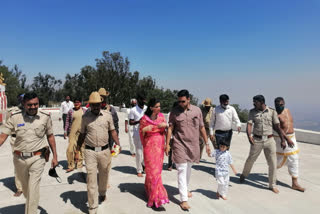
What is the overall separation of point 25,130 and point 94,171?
→ 3.67 ft

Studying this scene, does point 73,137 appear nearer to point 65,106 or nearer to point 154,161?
point 154,161

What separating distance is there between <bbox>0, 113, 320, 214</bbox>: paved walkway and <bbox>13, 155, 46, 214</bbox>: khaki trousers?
1.98 feet

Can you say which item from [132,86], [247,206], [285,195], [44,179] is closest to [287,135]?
[285,195]

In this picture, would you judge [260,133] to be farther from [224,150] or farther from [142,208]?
[142,208]

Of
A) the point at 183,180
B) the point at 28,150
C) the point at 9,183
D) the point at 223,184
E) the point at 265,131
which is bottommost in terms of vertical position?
the point at 9,183

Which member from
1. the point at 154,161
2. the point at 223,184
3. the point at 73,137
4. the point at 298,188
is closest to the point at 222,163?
the point at 223,184

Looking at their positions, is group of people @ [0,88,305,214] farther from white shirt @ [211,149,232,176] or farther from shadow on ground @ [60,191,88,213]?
shadow on ground @ [60,191,88,213]

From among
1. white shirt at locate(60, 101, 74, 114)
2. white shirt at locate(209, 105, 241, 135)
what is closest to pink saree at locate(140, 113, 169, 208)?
white shirt at locate(209, 105, 241, 135)

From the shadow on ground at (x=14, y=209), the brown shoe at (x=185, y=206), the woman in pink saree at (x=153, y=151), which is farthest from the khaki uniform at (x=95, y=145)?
the brown shoe at (x=185, y=206)

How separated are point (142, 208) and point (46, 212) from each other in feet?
4.87

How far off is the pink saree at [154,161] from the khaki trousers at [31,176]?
1.61 meters

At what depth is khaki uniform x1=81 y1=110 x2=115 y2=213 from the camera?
3.26 metres

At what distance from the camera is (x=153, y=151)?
3.70 m

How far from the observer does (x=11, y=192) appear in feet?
13.5
